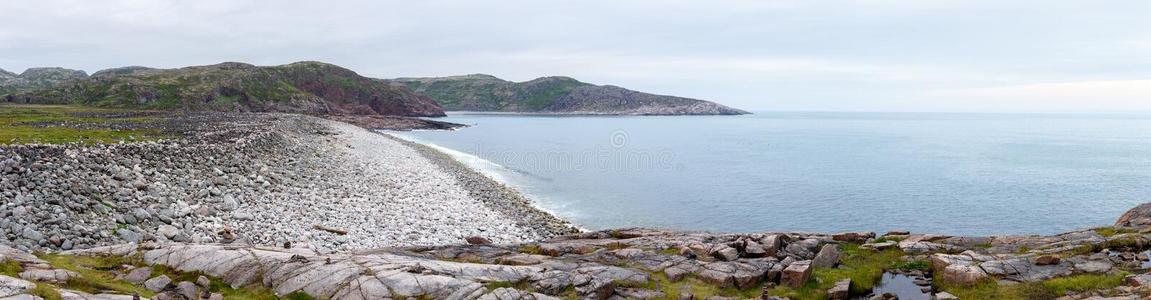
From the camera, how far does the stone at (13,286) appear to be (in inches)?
488

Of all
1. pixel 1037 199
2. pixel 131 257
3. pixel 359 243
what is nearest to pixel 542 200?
pixel 359 243

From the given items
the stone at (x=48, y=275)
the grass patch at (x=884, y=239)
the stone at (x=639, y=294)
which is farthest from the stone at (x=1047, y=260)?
the stone at (x=48, y=275)

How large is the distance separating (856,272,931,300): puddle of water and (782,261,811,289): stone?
2.26 m

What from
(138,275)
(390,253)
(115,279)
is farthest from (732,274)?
(115,279)

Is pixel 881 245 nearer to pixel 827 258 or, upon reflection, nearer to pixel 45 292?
pixel 827 258

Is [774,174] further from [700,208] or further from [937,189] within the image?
[700,208]

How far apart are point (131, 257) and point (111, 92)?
15950cm

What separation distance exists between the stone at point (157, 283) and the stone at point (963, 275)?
76.5 ft

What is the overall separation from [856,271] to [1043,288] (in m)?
5.28

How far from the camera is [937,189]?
→ 64.7 metres

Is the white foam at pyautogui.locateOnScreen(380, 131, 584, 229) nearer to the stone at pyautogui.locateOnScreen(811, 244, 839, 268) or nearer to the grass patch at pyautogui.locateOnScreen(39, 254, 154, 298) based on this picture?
the stone at pyautogui.locateOnScreen(811, 244, 839, 268)

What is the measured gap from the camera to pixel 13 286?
41.7 ft

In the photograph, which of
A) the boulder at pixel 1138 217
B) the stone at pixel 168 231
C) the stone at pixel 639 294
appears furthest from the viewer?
the boulder at pixel 1138 217

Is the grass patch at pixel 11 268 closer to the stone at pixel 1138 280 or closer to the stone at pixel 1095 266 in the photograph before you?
the stone at pixel 1138 280
